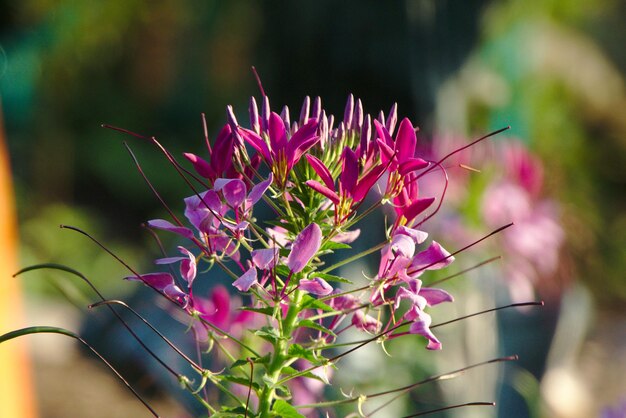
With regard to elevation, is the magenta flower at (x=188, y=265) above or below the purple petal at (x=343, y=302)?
below

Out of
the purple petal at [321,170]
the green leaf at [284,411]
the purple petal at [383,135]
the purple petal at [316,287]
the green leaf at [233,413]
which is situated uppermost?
the purple petal at [383,135]

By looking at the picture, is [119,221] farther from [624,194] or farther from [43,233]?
[624,194]

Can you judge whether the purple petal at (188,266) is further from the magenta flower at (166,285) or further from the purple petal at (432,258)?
the purple petal at (432,258)

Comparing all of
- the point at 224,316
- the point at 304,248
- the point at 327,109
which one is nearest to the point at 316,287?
the point at 304,248

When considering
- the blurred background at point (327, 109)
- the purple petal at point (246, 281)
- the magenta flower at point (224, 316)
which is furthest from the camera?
the blurred background at point (327, 109)

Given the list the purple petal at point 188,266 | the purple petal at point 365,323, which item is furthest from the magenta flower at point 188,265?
the purple petal at point 365,323

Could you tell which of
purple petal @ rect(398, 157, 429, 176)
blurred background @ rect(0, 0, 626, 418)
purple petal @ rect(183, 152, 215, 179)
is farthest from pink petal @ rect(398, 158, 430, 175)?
blurred background @ rect(0, 0, 626, 418)

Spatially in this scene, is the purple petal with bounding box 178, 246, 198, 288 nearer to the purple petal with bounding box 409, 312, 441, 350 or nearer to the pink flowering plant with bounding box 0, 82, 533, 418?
the pink flowering plant with bounding box 0, 82, 533, 418
